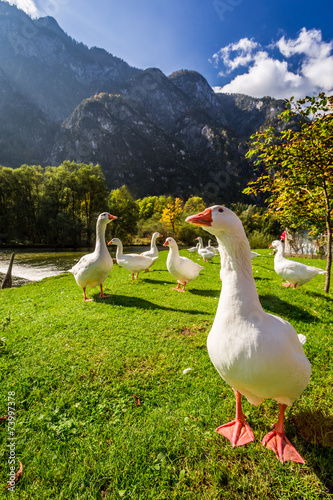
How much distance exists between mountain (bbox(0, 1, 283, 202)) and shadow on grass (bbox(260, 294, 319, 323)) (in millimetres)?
112538

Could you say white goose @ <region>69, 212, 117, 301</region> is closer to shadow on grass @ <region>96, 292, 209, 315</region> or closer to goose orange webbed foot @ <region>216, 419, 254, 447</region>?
shadow on grass @ <region>96, 292, 209, 315</region>

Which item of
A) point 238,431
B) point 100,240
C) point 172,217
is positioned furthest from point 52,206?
point 238,431

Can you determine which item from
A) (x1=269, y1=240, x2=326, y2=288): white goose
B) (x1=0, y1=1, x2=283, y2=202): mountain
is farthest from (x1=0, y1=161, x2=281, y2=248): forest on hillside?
(x1=0, y1=1, x2=283, y2=202): mountain

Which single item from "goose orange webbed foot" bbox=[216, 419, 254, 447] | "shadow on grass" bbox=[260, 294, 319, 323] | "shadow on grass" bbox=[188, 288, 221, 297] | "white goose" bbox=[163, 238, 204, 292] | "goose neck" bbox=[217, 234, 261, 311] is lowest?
"goose orange webbed foot" bbox=[216, 419, 254, 447]

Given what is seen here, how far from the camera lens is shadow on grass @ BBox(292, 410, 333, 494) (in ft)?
6.30

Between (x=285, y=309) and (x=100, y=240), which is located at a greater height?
(x=100, y=240)

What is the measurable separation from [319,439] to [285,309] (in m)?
3.76

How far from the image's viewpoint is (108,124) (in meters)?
128

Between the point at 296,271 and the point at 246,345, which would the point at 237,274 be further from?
the point at 296,271

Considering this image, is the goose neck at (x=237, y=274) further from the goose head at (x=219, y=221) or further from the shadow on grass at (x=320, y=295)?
the shadow on grass at (x=320, y=295)

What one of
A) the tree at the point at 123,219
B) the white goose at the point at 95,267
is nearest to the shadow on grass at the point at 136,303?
the white goose at the point at 95,267

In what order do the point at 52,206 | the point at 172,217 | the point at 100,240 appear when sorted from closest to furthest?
the point at 100,240 → the point at 52,206 → the point at 172,217

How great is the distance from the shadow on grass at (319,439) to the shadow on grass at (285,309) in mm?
3027

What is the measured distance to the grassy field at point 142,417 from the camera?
191 cm
